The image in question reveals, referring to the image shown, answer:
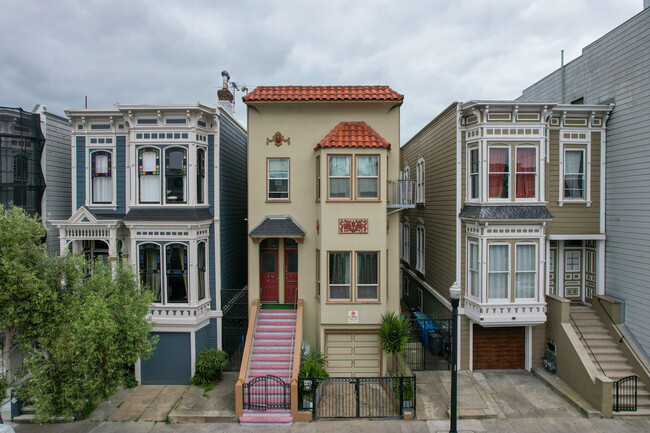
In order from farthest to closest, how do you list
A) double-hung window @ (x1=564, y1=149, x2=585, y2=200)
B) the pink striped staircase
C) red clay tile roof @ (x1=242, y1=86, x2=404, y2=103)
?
1. double-hung window @ (x1=564, y1=149, x2=585, y2=200)
2. red clay tile roof @ (x1=242, y1=86, x2=404, y2=103)
3. the pink striped staircase

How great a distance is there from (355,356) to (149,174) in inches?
411

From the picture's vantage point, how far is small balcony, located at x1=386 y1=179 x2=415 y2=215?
13.8 meters

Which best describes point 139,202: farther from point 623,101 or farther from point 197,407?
point 623,101

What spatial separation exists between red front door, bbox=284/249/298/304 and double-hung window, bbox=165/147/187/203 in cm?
472

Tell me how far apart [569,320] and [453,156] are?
7585 mm

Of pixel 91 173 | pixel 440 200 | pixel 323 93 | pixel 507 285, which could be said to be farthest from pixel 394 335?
pixel 91 173

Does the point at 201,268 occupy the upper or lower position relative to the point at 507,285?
upper

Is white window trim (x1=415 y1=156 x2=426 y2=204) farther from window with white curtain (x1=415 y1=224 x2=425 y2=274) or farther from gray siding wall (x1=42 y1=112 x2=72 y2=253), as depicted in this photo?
gray siding wall (x1=42 y1=112 x2=72 y2=253)

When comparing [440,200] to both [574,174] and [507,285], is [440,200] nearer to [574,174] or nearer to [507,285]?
[507,285]

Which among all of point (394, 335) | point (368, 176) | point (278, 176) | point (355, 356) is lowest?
point (355, 356)

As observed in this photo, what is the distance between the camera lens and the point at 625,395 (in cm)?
1166

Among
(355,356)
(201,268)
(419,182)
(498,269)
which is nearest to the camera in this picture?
(498,269)

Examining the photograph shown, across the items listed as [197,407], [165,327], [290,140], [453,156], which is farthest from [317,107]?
[197,407]

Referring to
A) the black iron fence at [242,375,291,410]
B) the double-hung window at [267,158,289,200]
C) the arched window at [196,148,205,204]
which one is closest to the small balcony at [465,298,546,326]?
the black iron fence at [242,375,291,410]
